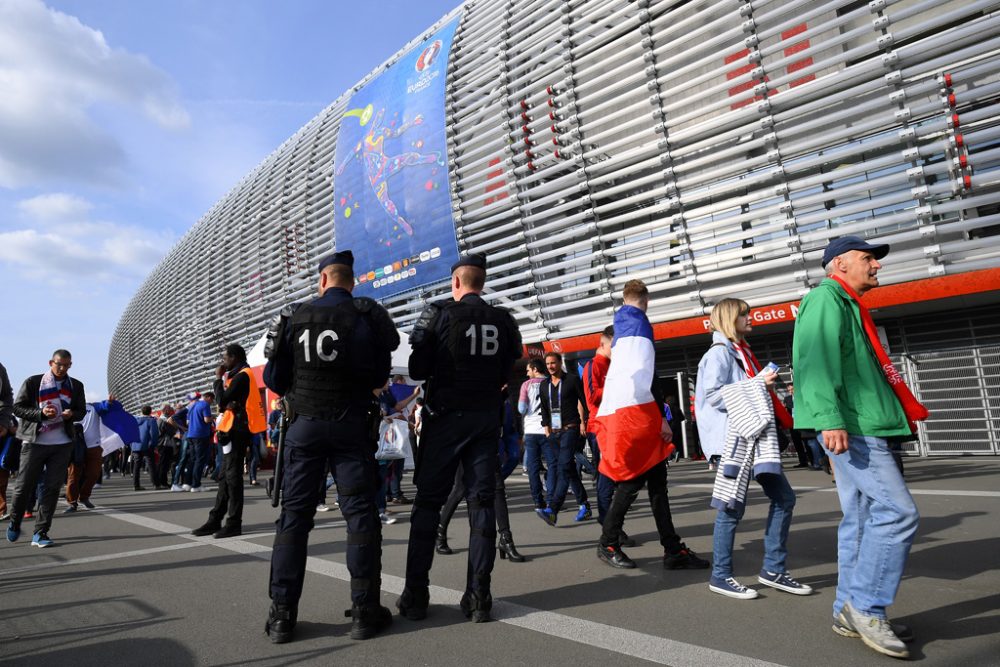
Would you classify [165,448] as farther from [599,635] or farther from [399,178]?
[599,635]

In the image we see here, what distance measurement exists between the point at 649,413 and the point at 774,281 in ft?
30.6

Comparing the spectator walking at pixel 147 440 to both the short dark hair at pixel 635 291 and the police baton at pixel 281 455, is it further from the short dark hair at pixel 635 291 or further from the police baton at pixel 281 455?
the short dark hair at pixel 635 291

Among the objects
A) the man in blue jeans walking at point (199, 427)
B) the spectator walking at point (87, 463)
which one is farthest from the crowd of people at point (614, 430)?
the man in blue jeans walking at point (199, 427)

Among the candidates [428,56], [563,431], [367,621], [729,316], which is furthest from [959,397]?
[428,56]

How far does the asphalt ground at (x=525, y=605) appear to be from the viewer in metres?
2.83

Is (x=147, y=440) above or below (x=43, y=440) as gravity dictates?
above

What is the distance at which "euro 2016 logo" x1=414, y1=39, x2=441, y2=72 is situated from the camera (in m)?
20.2

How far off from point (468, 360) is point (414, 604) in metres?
1.34

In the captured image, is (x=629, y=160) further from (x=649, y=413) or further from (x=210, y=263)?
(x=210, y=263)

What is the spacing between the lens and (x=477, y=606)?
3311mm

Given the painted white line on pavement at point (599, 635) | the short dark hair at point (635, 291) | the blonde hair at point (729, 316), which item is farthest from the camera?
the short dark hair at point (635, 291)

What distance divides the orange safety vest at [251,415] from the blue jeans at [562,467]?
306cm

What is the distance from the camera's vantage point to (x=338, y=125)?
2447 centimetres

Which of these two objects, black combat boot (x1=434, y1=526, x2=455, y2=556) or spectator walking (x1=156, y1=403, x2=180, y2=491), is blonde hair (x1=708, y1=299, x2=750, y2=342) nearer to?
black combat boot (x1=434, y1=526, x2=455, y2=556)
